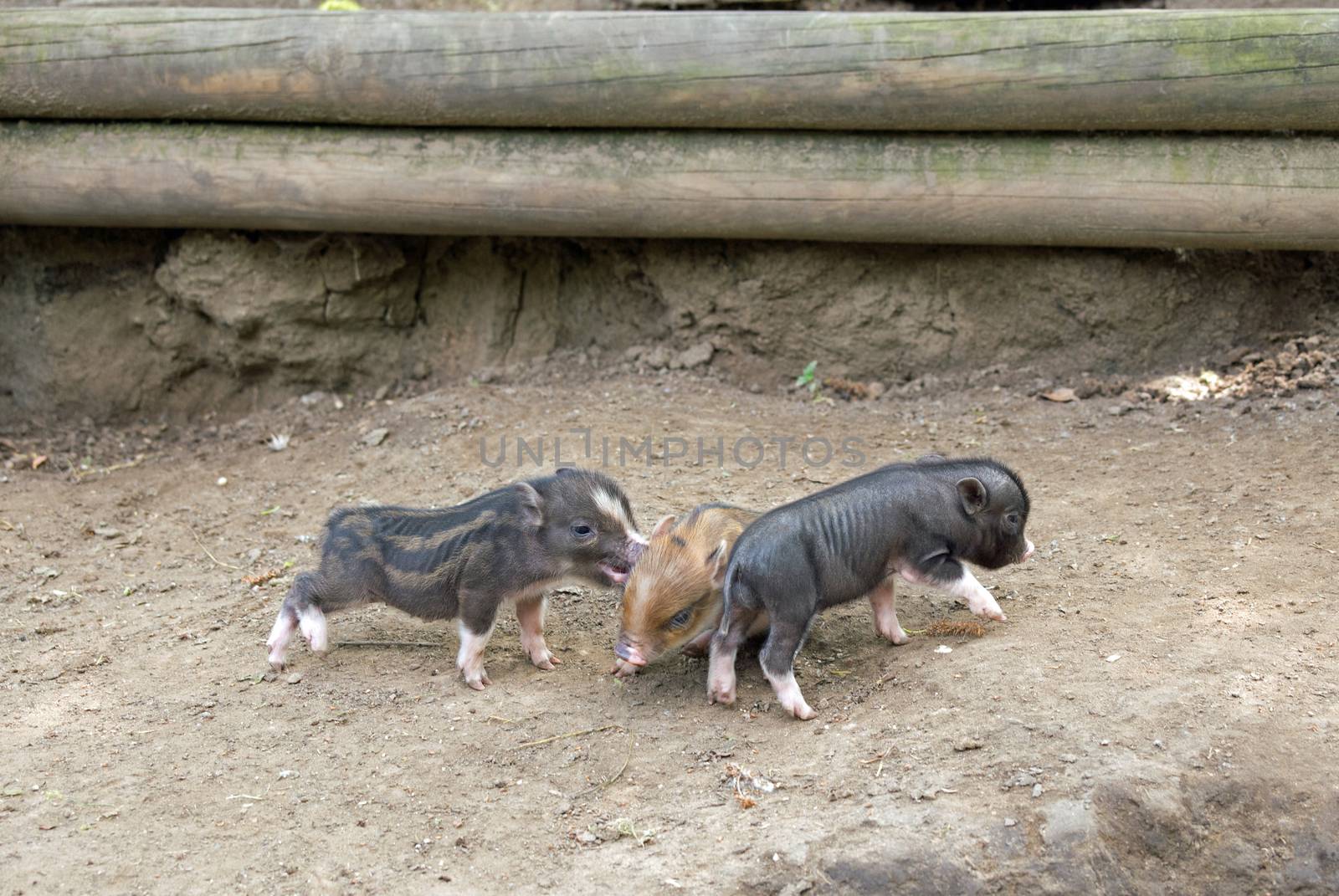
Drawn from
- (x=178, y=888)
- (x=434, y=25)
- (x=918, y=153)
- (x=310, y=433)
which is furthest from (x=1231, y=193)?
(x=178, y=888)

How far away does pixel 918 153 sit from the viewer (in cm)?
766

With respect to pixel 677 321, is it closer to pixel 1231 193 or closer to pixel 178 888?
pixel 1231 193

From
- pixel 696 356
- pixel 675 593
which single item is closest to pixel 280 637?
pixel 675 593

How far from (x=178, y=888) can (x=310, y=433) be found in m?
4.63

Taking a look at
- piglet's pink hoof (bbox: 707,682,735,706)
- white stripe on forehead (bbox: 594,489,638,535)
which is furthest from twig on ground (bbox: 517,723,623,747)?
white stripe on forehead (bbox: 594,489,638,535)

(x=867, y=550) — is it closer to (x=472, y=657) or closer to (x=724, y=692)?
(x=724, y=692)

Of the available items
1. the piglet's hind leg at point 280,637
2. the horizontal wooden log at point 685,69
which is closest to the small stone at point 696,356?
the horizontal wooden log at point 685,69

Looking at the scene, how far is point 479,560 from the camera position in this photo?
5.72 meters

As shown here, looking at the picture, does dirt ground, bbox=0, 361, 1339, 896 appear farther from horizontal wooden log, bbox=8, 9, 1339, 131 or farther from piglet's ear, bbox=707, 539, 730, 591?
horizontal wooden log, bbox=8, 9, 1339, 131

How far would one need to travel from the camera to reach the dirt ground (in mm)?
4414

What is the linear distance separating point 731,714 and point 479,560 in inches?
50.4

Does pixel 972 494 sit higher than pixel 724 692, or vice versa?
pixel 972 494

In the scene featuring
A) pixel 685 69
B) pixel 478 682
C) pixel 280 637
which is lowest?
pixel 478 682

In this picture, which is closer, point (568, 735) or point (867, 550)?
point (568, 735)
